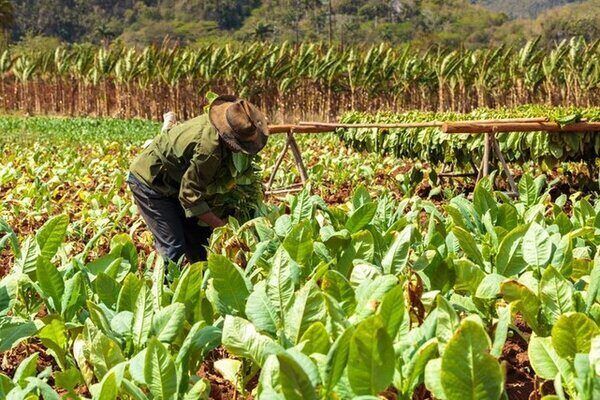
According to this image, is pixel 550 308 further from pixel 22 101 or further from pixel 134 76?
pixel 22 101

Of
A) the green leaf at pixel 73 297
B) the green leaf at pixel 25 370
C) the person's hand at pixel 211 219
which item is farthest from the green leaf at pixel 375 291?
the person's hand at pixel 211 219

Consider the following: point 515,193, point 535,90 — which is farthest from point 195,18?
point 515,193

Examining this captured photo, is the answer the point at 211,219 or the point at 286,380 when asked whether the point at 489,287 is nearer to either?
the point at 286,380

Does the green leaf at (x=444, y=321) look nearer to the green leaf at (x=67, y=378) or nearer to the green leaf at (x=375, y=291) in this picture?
the green leaf at (x=375, y=291)

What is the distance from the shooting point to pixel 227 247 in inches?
123

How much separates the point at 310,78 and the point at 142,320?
27.0 meters

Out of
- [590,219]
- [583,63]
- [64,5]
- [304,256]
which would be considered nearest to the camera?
[304,256]

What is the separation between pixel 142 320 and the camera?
194 centimetres

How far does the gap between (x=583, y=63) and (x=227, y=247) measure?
71.9ft

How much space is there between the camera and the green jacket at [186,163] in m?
4.26

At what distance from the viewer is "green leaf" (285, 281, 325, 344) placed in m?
1.77

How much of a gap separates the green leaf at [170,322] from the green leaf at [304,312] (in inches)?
10.2

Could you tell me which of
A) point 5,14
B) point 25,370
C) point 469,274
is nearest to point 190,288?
point 25,370

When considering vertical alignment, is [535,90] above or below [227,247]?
below
